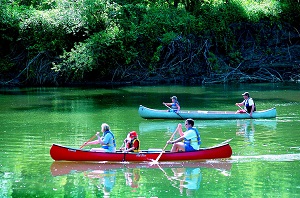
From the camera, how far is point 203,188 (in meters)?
13.7

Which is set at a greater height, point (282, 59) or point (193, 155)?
point (282, 59)

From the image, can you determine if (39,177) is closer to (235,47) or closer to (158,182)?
(158,182)

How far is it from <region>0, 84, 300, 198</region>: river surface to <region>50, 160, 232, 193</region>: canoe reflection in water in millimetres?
23

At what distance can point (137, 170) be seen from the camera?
612 inches

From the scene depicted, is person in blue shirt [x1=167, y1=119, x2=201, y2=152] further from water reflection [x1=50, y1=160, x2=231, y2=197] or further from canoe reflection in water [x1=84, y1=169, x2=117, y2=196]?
canoe reflection in water [x1=84, y1=169, x2=117, y2=196]

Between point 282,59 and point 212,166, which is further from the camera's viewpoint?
point 282,59

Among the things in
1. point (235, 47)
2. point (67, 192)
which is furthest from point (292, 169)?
point (235, 47)

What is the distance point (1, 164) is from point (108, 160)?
9.09ft

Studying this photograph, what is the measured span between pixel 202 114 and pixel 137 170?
8.81 m

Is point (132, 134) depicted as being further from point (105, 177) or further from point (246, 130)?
point (246, 130)

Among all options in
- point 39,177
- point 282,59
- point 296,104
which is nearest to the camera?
point 39,177

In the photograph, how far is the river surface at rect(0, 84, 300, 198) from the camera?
542 inches

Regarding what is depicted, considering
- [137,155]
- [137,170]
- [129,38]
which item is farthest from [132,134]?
[129,38]

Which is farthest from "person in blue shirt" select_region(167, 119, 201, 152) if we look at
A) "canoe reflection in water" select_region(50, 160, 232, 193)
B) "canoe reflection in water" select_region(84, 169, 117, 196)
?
"canoe reflection in water" select_region(84, 169, 117, 196)
